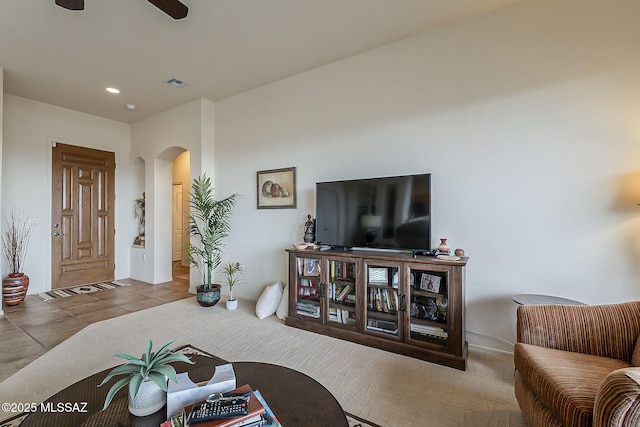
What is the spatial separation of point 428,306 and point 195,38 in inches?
138

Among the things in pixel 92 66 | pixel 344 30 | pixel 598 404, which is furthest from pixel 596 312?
pixel 92 66

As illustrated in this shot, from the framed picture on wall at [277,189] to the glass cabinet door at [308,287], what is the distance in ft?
3.00

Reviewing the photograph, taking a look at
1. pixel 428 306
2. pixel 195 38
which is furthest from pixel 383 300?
pixel 195 38

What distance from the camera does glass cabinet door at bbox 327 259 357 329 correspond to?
2.92 m

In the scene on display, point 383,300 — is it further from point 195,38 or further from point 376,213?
point 195,38

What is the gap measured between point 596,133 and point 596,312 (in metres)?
1.46

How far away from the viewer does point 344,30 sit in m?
2.90

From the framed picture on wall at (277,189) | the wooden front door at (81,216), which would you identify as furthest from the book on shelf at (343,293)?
the wooden front door at (81,216)

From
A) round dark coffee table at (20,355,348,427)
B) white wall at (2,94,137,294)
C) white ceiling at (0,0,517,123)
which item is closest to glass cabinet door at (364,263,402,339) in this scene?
round dark coffee table at (20,355,348,427)

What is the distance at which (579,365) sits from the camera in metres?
1.45

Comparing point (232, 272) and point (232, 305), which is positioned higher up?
point (232, 272)

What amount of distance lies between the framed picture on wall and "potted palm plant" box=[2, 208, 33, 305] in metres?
3.48

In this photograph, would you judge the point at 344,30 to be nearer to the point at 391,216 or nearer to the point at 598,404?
the point at 391,216

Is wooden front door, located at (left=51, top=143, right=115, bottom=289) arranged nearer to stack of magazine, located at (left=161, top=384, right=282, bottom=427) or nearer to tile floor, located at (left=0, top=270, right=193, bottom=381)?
tile floor, located at (left=0, top=270, right=193, bottom=381)
